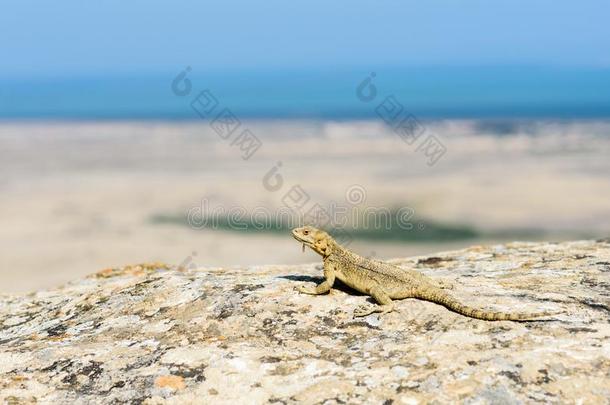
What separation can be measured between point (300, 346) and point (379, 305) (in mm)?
1206

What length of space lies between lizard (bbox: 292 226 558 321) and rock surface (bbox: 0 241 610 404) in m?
0.12

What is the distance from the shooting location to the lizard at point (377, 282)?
6.58 meters

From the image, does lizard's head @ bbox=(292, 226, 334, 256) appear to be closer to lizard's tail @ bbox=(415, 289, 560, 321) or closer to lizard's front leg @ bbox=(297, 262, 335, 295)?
lizard's front leg @ bbox=(297, 262, 335, 295)

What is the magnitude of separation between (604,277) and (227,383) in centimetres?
487

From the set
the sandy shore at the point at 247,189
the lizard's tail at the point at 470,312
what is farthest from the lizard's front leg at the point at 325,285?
the sandy shore at the point at 247,189

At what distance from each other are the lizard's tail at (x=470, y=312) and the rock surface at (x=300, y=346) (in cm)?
8

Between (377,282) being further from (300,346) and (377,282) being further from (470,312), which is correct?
(300,346)

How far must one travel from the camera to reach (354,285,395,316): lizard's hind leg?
690 cm

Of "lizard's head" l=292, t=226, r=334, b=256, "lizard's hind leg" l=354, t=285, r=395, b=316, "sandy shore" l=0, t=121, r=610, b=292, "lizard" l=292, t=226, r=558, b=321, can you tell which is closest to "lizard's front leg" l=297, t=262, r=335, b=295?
"lizard" l=292, t=226, r=558, b=321

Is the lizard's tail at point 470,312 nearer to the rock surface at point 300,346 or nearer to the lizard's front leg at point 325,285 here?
the rock surface at point 300,346

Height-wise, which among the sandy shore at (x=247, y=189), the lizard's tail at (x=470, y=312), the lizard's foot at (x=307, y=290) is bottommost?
the lizard's foot at (x=307, y=290)

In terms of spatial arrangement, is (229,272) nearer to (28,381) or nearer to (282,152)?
(28,381)

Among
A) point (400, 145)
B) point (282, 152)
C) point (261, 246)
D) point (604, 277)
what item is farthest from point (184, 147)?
point (604, 277)

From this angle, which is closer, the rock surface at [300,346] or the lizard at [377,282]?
the rock surface at [300,346]
